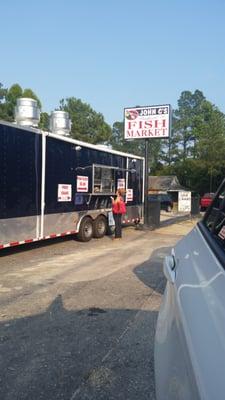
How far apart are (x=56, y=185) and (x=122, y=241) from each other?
3.30 meters

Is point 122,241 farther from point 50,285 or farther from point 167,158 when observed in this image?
point 167,158

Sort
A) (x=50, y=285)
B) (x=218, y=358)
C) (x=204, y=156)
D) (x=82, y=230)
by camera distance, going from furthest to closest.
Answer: (x=204, y=156) → (x=82, y=230) → (x=50, y=285) → (x=218, y=358)

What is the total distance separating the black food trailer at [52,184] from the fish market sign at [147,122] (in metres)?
3.04

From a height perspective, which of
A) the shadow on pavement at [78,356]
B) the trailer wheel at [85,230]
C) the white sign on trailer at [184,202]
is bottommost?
the shadow on pavement at [78,356]

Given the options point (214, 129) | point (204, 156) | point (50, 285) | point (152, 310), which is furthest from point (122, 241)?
point (214, 129)

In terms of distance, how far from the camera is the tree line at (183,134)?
4359cm

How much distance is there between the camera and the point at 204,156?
56.6m

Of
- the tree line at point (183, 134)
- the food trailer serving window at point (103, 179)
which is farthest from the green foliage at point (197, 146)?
the food trailer serving window at point (103, 179)

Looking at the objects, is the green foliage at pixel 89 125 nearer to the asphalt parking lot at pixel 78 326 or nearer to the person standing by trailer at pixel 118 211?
the person standing by trailer at pixel 118 211

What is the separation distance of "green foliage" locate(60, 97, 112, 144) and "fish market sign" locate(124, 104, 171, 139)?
1521 inches

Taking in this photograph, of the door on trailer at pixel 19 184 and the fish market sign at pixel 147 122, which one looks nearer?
the door on trailer at pixel 19 184

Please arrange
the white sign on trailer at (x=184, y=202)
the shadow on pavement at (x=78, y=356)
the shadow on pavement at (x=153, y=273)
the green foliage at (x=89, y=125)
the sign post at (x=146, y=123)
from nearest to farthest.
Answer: the shadow on pavement at (x=78, y=356) < the shadow on pavement at (x=153, y=273) < the sign post at (x=146, y=123) < the white sign on trailer at (x=184, y=202) < the green foliage at (x=89, y=125)

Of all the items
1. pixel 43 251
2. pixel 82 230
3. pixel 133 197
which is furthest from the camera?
pixel 133 197

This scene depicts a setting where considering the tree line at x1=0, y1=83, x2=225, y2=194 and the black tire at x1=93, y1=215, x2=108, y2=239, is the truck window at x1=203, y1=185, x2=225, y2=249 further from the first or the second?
the tree line at x1=0, y1=83, x2=225, y2=194
